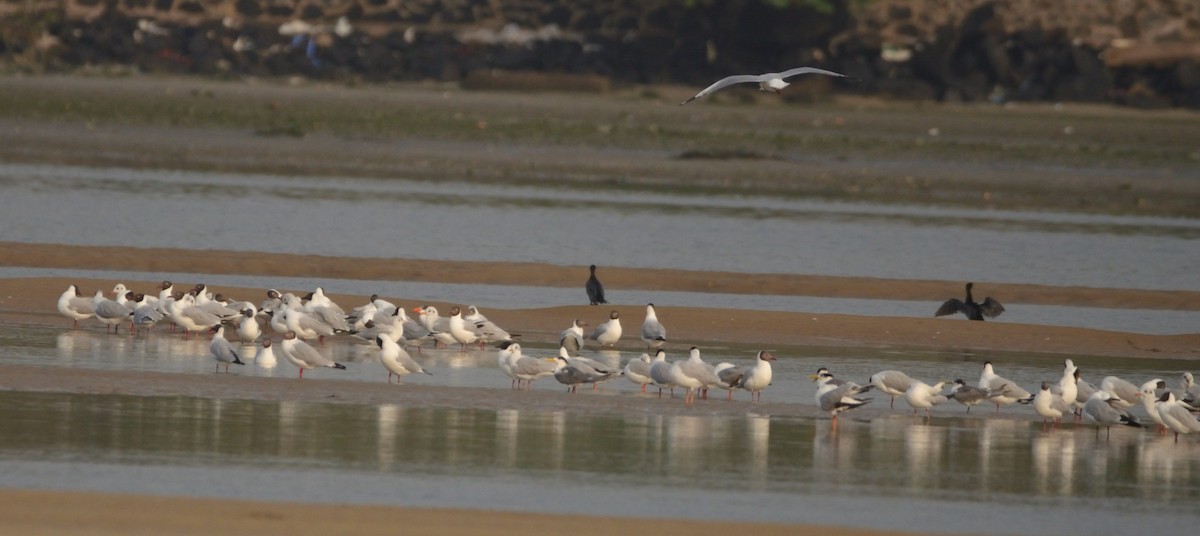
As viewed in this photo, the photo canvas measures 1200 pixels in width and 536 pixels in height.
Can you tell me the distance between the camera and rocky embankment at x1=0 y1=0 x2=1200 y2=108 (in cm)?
4831

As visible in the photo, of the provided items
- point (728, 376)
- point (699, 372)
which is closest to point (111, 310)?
point (699, 372)

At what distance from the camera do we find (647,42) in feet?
163

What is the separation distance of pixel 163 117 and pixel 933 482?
29455mm

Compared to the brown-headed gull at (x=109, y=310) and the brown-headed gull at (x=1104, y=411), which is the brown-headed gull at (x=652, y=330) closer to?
the brown-headed gull at (x=1104, y=411)

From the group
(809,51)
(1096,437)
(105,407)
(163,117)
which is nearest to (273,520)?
(105,407)

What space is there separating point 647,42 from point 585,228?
19.8 m

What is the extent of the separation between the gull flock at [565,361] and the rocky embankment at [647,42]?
2828cm

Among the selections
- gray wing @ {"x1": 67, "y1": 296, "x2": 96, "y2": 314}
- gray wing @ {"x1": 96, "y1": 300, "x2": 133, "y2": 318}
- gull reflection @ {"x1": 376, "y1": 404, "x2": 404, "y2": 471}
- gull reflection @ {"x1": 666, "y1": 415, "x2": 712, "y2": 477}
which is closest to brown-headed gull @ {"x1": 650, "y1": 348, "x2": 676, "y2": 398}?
gull reflection @ {"x1": 666, "y1": 415, "x2": 712, "y2": 477}

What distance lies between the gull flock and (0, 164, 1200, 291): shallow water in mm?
6740

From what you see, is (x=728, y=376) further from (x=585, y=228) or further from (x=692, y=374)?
(x=585, y=228)

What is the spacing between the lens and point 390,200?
33.4 m

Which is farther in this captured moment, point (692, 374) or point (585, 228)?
point (585, 228)

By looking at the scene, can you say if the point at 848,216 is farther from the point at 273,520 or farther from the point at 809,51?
the point at 273,520

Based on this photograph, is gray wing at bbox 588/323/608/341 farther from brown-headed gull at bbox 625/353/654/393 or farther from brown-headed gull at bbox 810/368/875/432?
brown-headed gull at bbox 810/368/875/432
